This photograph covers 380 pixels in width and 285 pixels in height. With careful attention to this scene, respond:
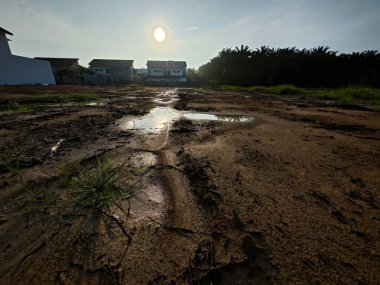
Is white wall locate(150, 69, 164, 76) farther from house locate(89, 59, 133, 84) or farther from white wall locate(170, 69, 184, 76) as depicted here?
house locate(89, 59, 133, 84)

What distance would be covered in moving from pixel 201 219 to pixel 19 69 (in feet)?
90.5

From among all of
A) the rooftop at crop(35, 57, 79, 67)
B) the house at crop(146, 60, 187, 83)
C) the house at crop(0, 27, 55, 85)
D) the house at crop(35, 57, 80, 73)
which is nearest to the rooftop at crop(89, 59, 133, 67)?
the house at crop(146, 60, 187, 83)

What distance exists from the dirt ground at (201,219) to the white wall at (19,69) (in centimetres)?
2322

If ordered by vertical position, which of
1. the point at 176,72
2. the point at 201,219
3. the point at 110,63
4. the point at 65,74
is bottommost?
the point at 201,219

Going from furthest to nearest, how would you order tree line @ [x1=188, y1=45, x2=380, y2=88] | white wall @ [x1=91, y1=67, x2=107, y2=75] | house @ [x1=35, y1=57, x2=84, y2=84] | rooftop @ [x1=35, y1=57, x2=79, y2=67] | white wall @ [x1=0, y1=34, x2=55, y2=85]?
white wall @ [x1=91, y1=67, x2=107, y2=75] < rooftop @ [x1=35, y1=57, x2=79, y2=67] < house @ [x1=35, y1=57, x2=84, y2=84] < white wall @ [x1=0, y1=34, x2=55, y2=85] < tree line @ [x1=188, y1=45, x2=380, y2=88]

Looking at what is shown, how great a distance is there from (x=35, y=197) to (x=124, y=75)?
46.7 meters

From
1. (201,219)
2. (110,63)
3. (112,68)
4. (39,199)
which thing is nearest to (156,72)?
(112,68)

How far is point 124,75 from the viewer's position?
43469 millimetres

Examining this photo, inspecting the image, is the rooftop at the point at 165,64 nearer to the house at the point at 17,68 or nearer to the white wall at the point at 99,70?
the white wall at the point at 99,70

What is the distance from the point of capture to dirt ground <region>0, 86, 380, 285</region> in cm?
111

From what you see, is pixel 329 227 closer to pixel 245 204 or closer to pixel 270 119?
pixel 245 204

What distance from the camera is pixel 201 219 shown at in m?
→ 1.53

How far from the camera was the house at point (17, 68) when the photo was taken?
1881cm

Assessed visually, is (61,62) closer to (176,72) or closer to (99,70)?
(99,70)
